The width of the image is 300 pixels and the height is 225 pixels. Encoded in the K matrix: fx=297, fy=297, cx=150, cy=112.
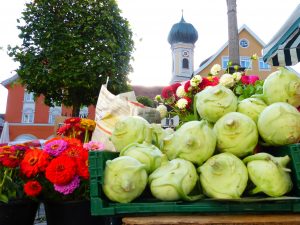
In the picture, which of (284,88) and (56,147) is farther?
(56,147)

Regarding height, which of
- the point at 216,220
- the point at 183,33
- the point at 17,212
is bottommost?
the point at 17,212

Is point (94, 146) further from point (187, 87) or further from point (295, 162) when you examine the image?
point (295, 162)

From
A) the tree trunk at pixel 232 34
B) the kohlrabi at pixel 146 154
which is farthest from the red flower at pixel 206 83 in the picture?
the tree trunk at pixel 232 34

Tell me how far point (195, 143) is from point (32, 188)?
94 cm

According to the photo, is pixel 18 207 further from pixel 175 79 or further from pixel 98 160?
pixel 175 79

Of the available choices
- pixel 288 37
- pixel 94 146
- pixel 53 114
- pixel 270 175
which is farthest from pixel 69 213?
pixel 53 114

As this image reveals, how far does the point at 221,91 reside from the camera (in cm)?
118

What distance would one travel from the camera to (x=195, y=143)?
1.03 meters

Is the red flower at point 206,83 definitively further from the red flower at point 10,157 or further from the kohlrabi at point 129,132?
the red flower at point 10,157

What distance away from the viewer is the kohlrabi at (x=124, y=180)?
960 mm

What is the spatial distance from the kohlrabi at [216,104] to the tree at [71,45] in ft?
25.7

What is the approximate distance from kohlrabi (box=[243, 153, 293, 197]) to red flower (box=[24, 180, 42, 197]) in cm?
106

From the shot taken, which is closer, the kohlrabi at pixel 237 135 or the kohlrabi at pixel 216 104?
the kohlrabi at pixel 237 135

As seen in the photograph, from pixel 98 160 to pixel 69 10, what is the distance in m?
8.78
